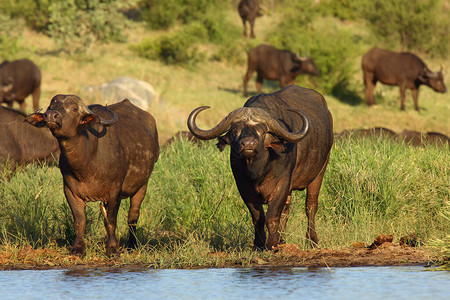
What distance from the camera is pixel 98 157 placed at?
7.47 meters

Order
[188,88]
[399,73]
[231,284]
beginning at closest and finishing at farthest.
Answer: [231,284], [399,73], [188,88]

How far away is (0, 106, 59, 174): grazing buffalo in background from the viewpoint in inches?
447

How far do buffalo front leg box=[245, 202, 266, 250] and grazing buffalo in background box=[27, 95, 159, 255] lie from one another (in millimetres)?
1411

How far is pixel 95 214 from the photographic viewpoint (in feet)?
29.0

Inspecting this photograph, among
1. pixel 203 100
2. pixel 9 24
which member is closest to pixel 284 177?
pixel 203 100

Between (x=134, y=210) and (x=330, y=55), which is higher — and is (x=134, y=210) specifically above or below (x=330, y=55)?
below

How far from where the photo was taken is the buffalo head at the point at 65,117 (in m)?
6.83

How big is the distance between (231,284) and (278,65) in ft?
75.2

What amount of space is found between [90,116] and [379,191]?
3758 mm

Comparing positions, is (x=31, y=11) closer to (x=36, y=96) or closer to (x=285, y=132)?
(x=36, y=96)

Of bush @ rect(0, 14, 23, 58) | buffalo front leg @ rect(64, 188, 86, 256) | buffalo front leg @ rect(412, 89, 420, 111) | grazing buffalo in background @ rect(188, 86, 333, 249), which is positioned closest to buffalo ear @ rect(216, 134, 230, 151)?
grazing buffalo in background @ rect(188, 86, 333, 249)

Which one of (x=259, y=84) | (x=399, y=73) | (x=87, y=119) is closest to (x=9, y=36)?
(x=259, y=84)

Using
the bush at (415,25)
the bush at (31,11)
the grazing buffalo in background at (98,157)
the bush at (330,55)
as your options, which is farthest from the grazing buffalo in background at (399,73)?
the grazing buffalo in background at (98,157)

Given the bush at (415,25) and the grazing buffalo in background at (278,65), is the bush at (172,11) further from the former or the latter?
the grazing buffalo in background at (278,65)
